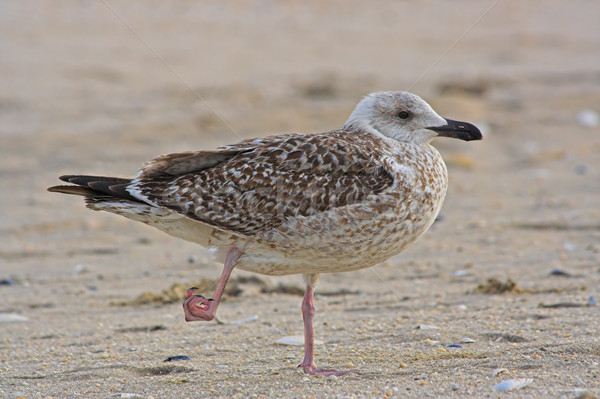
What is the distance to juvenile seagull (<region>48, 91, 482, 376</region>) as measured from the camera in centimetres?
564

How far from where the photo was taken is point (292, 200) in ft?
18.7

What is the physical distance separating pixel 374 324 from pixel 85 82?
10.2 m

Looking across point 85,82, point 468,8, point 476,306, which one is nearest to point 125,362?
point 476,306

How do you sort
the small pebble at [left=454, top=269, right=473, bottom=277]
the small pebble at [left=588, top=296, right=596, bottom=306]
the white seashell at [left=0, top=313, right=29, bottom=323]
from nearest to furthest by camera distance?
1. the small pebble at [left=588, top=296, right=596, bottom=306]
2. the white seashell at [left=0, top=313, right=29, bottom=323]
3. the small pebble at [left=454, top=269, right=473, bottom=277]

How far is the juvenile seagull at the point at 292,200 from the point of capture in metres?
5.64

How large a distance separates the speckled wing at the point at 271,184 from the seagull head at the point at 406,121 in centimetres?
33

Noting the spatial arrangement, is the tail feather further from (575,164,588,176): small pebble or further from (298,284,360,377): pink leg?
(575,164,588,176): small pebble

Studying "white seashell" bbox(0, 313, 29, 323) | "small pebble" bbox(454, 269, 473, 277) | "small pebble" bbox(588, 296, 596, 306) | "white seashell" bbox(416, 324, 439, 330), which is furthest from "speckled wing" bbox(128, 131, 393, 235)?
"small pebble" bbox(454, 269, 473, 277)

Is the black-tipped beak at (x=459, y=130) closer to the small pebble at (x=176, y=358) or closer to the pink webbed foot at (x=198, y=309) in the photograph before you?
the pink webbed foot at (x=198, y=309)

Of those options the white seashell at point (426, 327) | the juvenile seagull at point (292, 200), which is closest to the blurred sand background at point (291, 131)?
the white seashell at point (426, 327)

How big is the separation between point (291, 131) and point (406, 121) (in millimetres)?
7048

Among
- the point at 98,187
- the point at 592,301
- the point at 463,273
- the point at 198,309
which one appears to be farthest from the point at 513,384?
the point at 463,273

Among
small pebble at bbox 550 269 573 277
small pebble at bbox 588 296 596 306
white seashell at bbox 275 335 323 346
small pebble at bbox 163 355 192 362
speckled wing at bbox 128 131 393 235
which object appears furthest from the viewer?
small pebble at bbox 550 269 573 277

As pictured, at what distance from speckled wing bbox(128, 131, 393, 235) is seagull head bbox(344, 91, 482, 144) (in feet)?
1.08
